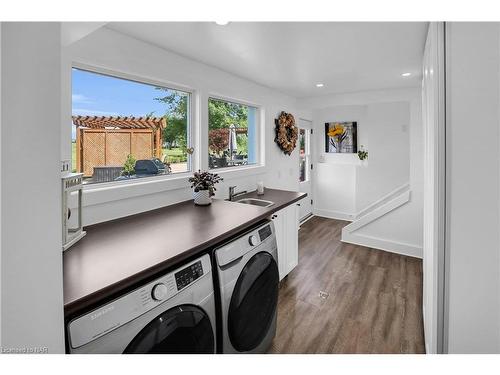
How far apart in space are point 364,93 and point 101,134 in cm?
359

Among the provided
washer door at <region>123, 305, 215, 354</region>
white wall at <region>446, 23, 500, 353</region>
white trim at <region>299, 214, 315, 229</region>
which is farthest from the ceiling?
white trim at <region>299, 214, 315, 229</region>

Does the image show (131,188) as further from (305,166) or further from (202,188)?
(305,166)

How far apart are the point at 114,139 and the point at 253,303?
1492mm

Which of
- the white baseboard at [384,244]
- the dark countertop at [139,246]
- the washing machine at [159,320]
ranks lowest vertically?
the white baseboard at [384,244]

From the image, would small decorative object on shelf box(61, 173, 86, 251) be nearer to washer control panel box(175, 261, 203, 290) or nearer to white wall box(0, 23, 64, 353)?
washer control panel box(175, 261, 203, 290)

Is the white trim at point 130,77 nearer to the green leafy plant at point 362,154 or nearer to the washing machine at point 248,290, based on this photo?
the washing machine at point 248,290

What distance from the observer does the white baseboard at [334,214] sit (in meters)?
5.16

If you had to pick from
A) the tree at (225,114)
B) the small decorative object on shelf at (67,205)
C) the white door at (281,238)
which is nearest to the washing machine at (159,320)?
the small decorative object on shelf at (67,205)

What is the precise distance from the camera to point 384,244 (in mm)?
3766

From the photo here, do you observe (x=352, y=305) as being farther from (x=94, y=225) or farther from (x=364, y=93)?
(x=364, y=93)

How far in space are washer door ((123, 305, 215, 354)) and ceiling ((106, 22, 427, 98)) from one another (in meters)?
1.68

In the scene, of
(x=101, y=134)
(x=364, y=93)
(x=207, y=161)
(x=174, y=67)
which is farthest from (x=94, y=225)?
(x=364, y=93)

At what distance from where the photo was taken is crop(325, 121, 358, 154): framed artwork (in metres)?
5.04

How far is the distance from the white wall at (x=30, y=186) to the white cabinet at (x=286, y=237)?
6.79 ft
